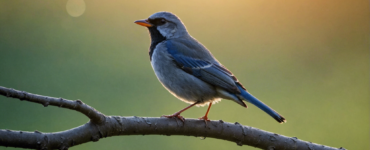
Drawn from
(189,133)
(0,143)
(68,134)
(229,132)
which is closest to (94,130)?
(68,134)

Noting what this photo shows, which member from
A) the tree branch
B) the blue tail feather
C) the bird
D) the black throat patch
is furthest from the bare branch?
the black throat patch

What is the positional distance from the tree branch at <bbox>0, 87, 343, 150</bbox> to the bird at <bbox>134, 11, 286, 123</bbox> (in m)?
0.33

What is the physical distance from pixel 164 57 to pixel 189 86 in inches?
19.9

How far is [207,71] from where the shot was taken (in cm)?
414

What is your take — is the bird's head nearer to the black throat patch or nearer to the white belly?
the black throat patch

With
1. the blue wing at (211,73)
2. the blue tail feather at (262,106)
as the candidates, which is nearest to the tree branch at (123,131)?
the blue tail feather at (262,106)

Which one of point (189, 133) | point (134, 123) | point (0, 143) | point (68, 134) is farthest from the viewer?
point (189, 133)

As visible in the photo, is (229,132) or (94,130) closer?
(94,130)

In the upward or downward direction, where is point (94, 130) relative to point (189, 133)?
downward

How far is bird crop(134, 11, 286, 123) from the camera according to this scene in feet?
12.9

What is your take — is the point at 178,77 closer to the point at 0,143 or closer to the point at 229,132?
the point at 229,132

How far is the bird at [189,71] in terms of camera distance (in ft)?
12.9

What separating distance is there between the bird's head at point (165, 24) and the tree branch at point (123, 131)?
1629 mm

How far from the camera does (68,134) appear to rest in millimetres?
2467
